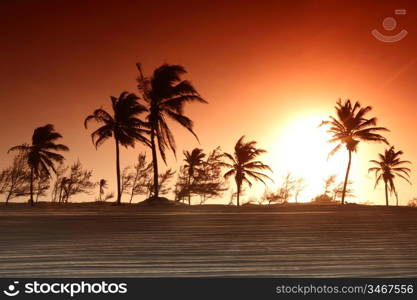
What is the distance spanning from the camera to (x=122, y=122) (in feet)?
111

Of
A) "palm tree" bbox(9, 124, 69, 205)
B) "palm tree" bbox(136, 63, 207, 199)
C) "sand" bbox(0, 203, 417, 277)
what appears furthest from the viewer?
"palm tree" bbox(9, 124, 69, 205)

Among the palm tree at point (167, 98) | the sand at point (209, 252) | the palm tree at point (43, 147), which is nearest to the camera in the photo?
the sand at point (209, 252)

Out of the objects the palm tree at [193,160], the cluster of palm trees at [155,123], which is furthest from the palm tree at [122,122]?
the palm tree at [193,160]

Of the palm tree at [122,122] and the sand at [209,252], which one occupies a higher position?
the palm tree at [122,122]

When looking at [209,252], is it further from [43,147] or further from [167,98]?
[43,147]

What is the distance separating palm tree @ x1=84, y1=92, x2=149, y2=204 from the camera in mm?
33344

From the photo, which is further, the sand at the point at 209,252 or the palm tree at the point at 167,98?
the palm tree at the point at 167,98

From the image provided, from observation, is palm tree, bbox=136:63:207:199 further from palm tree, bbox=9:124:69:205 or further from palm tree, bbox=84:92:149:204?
palm tree, bbox=9:124:69:205

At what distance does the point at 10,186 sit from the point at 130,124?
18897mm

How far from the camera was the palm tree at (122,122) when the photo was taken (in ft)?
109

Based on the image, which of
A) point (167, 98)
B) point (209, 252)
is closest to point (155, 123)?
point (167, 98)

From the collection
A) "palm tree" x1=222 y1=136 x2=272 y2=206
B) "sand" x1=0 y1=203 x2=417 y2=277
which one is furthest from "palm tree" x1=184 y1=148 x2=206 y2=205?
"sand" x1=0 y1=203 x2=417 y2=277

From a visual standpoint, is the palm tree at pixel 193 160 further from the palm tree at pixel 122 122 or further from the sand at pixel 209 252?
the sand at pixel 209 252

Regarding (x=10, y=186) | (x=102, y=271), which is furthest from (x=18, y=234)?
(x=10, y=186)
